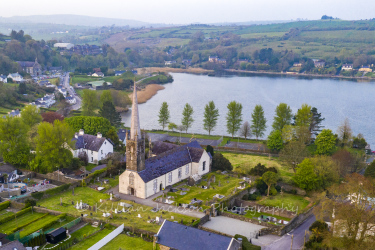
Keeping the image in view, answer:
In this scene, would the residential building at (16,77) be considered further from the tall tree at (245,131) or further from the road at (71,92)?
the tall tree at (245,131)

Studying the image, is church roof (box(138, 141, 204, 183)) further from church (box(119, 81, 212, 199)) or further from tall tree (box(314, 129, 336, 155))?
tall tree (box(314, 129, 336, 155))

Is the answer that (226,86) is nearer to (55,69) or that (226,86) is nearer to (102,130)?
(55,69)

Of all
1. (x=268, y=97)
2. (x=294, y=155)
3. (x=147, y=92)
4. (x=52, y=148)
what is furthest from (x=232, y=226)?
(x=147, y=92)

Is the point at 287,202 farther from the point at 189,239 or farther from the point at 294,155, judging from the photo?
the point at 189,239

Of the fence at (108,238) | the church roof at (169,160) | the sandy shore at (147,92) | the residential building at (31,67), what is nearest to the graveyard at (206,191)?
the church roof at (169,160)

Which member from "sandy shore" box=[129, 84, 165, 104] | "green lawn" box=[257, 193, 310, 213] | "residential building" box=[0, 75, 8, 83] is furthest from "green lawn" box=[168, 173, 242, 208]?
"residential building" box=[0, 75, 8, 83]

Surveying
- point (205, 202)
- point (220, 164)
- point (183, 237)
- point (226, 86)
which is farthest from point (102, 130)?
point (226, 86)

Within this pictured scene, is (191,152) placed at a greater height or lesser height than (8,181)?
greater
